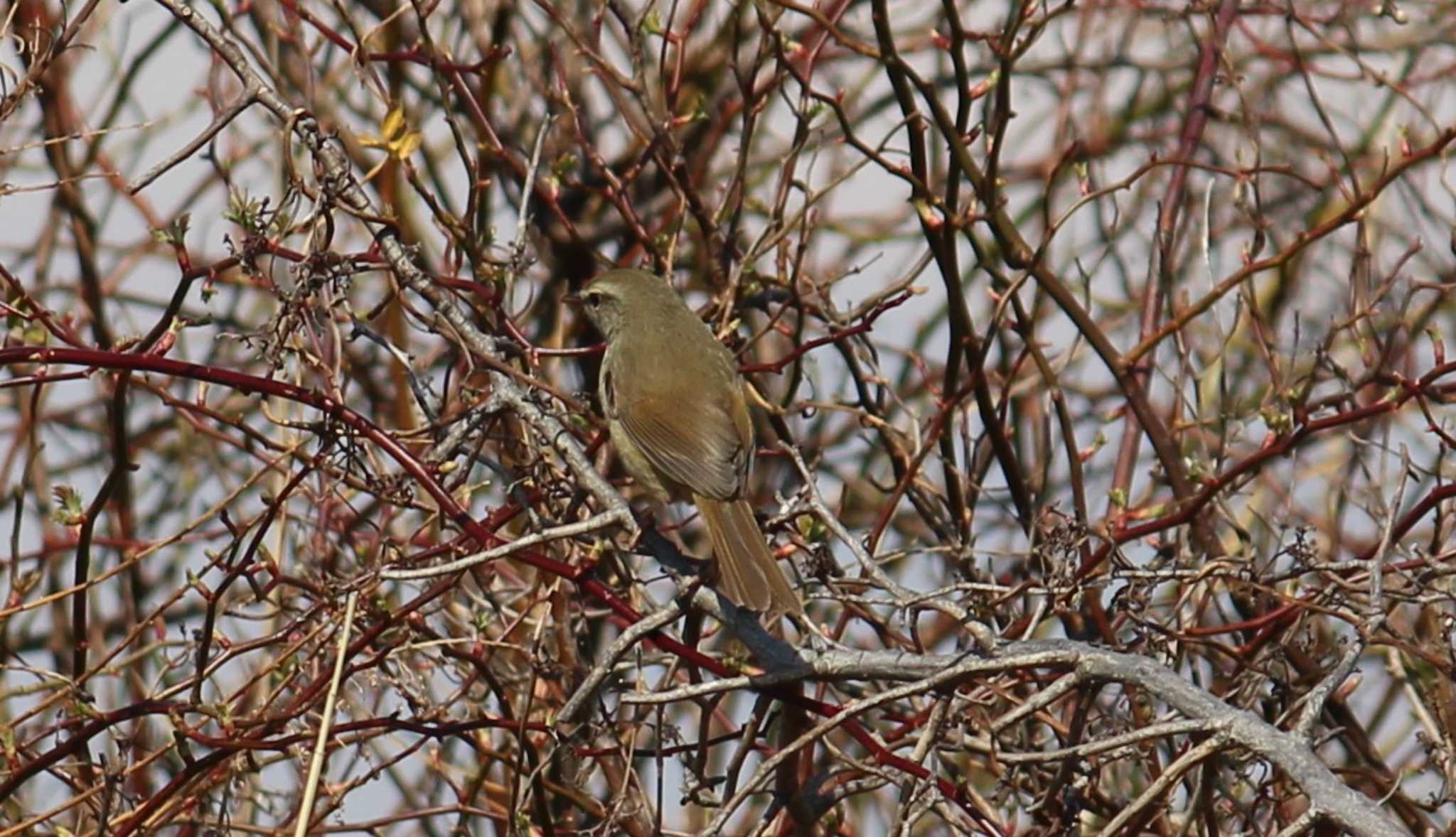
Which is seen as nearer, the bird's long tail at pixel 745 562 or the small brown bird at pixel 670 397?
the bird's long tail at pixel 745 562

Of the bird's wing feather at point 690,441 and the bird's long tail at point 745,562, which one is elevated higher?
the bird's wing feather at point 690,441

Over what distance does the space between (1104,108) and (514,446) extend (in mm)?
4086

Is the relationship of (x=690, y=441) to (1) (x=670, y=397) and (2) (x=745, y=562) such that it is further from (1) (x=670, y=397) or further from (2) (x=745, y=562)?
(2) (x=745, y=562)

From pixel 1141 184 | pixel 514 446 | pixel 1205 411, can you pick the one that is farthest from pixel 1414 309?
pixel 514 446

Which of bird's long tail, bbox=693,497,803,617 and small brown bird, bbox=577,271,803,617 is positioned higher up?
small brown bird, bbox=577,271,803,617

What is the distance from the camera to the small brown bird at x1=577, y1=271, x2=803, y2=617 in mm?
4516

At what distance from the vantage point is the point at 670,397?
15.5 ft

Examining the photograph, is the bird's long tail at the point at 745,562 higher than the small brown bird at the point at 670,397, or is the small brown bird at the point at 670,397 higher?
the small brown bird at the point at 670,397

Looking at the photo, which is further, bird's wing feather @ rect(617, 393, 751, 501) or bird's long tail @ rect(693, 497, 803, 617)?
bird's wing feather @ rect(617, 393, 751, 501)

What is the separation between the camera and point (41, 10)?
5.10 meters

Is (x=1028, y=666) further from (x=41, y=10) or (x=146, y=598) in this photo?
(x=146, y=598)

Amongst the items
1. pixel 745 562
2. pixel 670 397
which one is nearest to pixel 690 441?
pixel 670 397

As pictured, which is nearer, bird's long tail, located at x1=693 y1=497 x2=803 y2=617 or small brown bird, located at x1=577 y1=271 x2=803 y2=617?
bird's long tail, located at x1=693 y1=497 x2=803 y2=617

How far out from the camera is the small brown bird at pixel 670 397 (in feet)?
14.8
